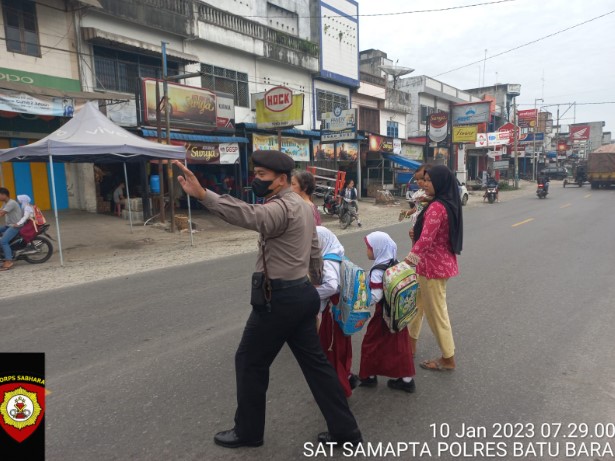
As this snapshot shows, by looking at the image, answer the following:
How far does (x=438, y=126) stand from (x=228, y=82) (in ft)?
51.0

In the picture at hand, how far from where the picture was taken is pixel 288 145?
2041 cm

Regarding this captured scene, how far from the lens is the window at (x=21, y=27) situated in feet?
38.9

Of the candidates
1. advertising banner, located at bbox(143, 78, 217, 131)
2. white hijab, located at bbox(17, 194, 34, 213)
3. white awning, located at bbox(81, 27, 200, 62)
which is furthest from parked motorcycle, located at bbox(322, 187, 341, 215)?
white hijab, located at bbox(17, 194, 34, 213)

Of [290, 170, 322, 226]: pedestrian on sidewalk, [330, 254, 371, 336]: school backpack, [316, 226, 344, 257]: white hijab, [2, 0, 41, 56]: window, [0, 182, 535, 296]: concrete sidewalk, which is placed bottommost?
[0, 182, 535, 296]: concrete sidewalk

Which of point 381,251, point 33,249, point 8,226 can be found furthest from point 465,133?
point 381,251

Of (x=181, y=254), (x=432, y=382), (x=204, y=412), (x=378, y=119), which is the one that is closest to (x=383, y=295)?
(x=432, y=382)

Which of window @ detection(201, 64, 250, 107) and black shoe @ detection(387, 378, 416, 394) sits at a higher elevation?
window @ detection(201, 64, 250, 107)

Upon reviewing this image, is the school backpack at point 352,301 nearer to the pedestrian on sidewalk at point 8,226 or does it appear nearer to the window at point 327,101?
the pedestrian on sidewalk at point 8,226

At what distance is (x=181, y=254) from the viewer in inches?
386

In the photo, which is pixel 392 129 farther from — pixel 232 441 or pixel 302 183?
pixel 232 441

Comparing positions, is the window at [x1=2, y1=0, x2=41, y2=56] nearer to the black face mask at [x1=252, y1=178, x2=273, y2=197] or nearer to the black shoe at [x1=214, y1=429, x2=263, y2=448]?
the black face mask at [x1=252, y1=178, x2=273, y2=197]

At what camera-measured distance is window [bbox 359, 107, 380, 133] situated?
88.0ft

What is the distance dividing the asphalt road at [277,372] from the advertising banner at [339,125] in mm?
14167

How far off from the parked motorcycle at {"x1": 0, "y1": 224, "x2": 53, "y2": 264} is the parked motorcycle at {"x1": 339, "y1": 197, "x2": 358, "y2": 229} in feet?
28.4
